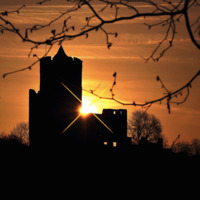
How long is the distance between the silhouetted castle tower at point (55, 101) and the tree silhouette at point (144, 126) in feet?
73.6

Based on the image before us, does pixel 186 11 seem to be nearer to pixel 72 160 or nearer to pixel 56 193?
pixel 56 193

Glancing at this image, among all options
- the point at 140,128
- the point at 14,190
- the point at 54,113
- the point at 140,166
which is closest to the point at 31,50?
the point at 14,190

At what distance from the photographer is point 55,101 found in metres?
40.4

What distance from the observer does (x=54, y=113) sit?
40.7m

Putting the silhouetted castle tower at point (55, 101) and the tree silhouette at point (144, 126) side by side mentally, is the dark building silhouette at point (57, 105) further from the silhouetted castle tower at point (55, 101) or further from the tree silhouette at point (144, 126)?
the tree silhouette at point (144, 126)

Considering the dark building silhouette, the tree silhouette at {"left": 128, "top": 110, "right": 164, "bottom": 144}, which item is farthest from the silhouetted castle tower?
the tree silhouette at {"left": 128, "top": 110, "right": 164, "bottom": 144}

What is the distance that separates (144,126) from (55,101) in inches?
966

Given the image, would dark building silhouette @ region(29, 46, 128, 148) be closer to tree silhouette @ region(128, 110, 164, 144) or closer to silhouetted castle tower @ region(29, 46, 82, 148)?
silhouetted castle tower @ region(29, 46, 82, 148)

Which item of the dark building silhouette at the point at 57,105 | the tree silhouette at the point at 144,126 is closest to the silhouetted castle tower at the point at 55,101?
the dark building silhouette at the point at 57,105

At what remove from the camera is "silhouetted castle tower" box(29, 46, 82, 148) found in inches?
1575

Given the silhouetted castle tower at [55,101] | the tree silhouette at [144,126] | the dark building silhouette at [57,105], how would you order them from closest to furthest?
the dark building silhouette at [57,105], the silhouetted castle tower at [55,101], the tree silhouette at [144,126]

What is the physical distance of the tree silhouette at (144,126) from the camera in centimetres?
6172

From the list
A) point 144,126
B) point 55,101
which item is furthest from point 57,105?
point 144,126

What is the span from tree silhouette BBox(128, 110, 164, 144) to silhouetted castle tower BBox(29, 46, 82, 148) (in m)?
22.4
